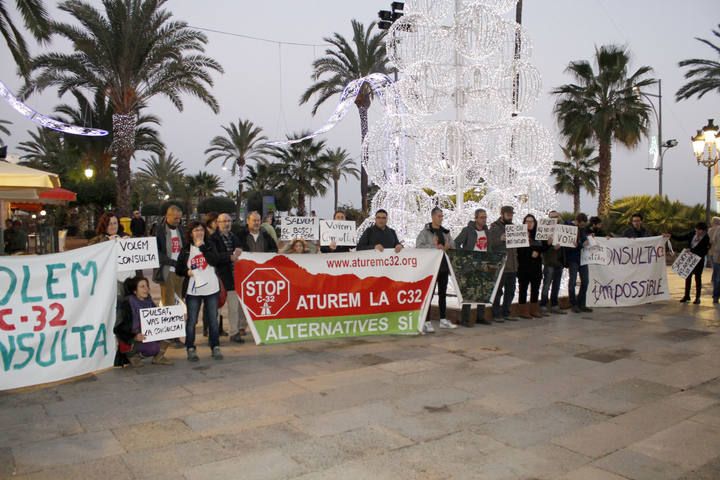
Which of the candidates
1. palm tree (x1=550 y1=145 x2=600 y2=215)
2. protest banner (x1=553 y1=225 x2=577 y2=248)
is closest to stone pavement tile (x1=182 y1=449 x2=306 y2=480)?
protest banner (x1=553 y1=225 x2=577 y2=248)

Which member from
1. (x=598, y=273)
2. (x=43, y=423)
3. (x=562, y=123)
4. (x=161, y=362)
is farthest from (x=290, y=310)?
(x=562, y=123)

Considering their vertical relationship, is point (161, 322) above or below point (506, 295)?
above

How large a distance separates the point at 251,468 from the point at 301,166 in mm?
41099

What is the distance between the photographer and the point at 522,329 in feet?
29.1

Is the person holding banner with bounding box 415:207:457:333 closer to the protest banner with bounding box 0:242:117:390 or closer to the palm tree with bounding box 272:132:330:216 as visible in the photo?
the protest banner with bounding box 0:242:117:390

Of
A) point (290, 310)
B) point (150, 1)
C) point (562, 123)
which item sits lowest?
point (290, 310)

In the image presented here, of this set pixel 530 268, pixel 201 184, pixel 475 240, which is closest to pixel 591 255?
pixel 530 268

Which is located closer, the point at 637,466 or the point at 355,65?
the point at 637,466

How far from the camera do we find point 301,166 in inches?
1741

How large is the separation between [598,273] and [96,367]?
8833 millimetres

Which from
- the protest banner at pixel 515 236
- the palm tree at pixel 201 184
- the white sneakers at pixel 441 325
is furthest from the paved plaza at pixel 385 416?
the palm tree at pixel 201 184

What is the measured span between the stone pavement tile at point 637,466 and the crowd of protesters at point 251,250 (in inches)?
178

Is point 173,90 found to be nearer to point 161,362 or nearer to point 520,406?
point 161,362

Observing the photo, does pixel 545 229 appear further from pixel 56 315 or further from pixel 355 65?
pixel 355 65
